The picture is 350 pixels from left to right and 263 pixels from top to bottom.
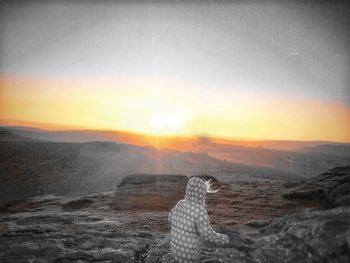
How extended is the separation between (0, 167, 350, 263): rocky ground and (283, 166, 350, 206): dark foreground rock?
0.05 metres

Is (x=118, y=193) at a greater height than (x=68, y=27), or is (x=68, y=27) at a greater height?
(x=68, y=27)

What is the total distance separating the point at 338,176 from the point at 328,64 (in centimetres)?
282

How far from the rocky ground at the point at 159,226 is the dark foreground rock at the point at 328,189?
5cm

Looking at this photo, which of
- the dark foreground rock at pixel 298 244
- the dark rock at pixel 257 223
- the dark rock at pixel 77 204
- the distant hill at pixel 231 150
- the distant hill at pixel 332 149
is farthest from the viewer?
the distant hill at pixel 231 150

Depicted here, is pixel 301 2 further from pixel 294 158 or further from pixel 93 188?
pixel 93 188

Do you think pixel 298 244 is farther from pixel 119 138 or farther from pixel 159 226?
pixel 119 138

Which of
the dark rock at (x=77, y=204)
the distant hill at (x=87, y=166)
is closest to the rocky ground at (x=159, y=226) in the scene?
the dark rock at (x=77, y=204)

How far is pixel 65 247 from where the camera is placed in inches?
157

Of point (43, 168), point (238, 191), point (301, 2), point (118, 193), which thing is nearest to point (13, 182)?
point (43, 168)

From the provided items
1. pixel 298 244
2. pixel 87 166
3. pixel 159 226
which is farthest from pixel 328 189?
pixel 87 166

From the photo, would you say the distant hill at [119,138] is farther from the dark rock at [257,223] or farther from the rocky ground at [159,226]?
the dark rock at [257,223]

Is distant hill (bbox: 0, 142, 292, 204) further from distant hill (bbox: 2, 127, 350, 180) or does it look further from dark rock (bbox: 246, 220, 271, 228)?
dark rock (bbox: 246, 220, 271, 228)

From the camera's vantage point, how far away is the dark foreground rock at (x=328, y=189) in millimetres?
5574

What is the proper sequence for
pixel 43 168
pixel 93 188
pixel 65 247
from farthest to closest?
pixel 43 168 < pixel 93 188 < pixel 65 247
